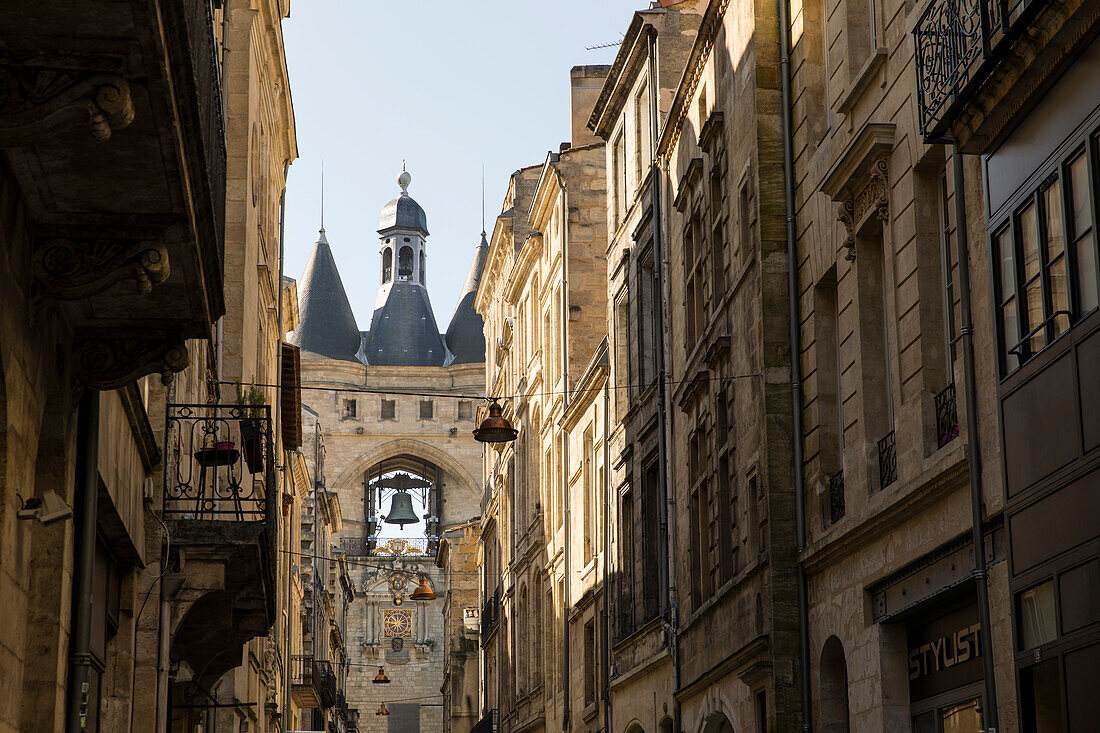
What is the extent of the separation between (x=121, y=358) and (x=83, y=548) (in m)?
1.35

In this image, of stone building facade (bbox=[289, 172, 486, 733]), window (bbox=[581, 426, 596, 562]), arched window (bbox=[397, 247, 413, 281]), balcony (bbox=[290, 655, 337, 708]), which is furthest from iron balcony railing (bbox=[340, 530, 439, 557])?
window (bbox=[581, 426, 596, 562])

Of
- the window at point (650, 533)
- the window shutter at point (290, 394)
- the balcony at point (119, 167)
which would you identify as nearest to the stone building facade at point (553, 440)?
the window at point (650, 533)

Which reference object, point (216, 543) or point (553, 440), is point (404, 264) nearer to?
point (553, 440)

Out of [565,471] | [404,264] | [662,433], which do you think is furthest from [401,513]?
[662,433]

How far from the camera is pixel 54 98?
6758mm

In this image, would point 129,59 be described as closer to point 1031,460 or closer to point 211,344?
point 1031,460

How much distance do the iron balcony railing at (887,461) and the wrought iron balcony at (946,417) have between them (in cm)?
88

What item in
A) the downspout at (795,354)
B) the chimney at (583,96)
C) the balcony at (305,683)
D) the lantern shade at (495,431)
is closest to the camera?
the downspout at (795,354)

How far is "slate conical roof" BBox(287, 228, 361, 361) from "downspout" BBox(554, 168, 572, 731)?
75.9m

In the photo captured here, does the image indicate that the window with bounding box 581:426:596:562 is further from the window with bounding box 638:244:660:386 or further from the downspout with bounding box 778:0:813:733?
the downspout with bounding box 778:0:813:733

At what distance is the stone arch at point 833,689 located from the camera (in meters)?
15.8

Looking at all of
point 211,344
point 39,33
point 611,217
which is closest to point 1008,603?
point 39,33

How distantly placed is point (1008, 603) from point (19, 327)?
6.69 m

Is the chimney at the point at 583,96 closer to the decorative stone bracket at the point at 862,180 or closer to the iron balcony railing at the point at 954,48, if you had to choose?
the decorative stone bracket at the point at 862,180
